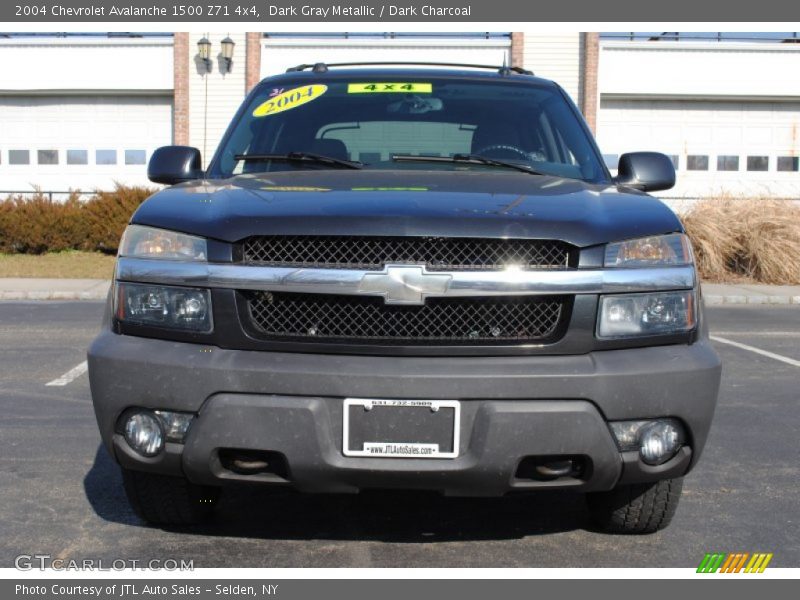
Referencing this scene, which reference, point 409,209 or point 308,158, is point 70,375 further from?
point 409,209

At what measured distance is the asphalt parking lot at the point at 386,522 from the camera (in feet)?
12.4

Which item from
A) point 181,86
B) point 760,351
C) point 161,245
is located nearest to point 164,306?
point 161,245

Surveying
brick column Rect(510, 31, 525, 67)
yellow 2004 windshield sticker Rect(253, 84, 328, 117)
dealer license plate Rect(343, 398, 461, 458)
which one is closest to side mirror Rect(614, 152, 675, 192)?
yellow 2004 windshield sticker Rect(253, 84, 328, 117)

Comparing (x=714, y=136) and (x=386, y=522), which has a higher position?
(x=714, y=136)

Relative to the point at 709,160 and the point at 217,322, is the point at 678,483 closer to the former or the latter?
the point at 217,322

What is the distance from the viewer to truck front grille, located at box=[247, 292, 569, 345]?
3.39 meters

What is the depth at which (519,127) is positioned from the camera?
489cm

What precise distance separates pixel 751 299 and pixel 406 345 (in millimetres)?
12236

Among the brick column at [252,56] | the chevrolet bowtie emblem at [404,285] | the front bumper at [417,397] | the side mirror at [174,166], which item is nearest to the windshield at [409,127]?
the side mirror at [174,166]

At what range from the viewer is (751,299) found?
14.6 metres

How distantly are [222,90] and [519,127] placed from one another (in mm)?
22822

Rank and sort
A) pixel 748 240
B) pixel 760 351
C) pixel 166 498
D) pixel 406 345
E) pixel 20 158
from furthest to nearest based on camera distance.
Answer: pixel 20 158, pixel 748 240, pixel 760 351, pixel 166 498, pixel 406 345

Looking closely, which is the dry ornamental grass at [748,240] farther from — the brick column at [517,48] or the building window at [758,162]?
the brick column at [517,48]

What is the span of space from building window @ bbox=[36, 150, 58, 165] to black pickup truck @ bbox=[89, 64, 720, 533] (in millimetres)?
25278
